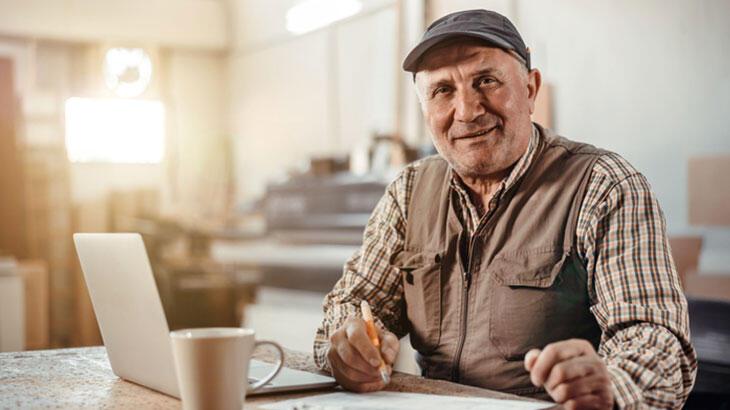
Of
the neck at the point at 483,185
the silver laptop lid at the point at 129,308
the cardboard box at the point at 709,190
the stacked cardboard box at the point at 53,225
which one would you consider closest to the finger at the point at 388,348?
the silver laptop lid at the point at 129,308

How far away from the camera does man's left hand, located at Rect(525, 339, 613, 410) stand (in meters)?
1.13

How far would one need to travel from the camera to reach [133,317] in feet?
4.11

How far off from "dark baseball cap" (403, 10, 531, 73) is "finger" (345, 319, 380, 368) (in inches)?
23.8

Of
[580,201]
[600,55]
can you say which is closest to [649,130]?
[600,55]

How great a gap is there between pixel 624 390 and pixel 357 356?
0.42 meters

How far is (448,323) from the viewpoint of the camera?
1706mm

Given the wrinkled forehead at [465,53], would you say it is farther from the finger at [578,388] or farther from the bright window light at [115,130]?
the bright window light at [115,130]

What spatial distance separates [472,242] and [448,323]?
0.18 meters

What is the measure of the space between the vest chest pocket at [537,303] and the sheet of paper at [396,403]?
40 centimetres

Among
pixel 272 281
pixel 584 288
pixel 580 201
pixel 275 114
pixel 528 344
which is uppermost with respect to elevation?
pixel 275 114

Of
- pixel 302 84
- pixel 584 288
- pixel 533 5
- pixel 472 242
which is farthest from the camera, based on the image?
pixel 302 84

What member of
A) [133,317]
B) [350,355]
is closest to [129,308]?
[133,317]

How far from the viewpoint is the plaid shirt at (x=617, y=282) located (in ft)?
4.33

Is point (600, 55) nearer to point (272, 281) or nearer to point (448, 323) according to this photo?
Answer: point (448, 323)
